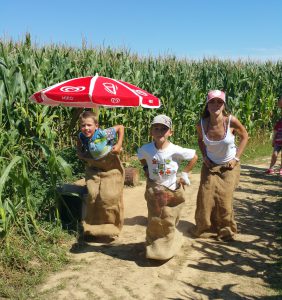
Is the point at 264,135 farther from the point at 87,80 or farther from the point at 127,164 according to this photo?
the point at 87,80

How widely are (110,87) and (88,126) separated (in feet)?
2.41

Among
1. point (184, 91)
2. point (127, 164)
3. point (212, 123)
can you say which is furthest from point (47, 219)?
point (184, 91)

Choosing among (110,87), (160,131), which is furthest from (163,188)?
(110,87)

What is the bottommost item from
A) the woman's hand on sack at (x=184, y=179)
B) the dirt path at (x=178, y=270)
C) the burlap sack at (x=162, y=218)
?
the dirt path at (x=178, y=270)

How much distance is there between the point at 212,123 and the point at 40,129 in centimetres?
220

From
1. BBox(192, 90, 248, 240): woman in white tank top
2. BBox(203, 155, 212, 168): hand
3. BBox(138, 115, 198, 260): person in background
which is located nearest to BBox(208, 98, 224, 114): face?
BBox(192, 90, 248, 240): woman in white tank top

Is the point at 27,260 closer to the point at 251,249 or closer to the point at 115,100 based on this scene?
the point at 115,100

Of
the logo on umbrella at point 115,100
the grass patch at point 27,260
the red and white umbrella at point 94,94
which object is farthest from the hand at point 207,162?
the grass patch at point 27,260

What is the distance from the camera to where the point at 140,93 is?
580 centimetres

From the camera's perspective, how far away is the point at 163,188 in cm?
455

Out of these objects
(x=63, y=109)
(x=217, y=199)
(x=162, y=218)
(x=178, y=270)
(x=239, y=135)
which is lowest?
(x=178, y=270)

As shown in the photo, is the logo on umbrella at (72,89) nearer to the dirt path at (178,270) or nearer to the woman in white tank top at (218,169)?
the woman in white tank top at (218,169)

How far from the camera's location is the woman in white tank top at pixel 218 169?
5.16 metres

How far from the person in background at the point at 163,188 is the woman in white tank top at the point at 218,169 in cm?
71
